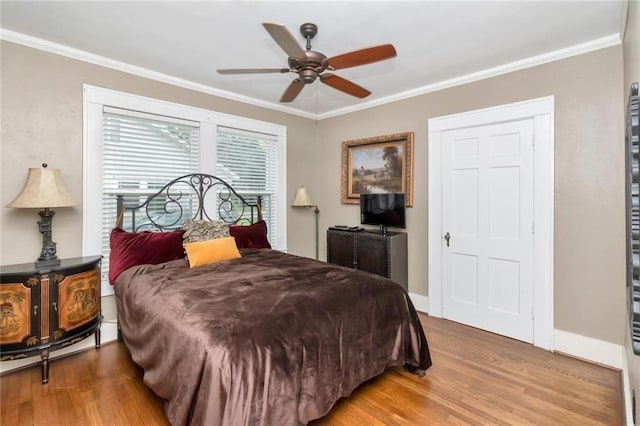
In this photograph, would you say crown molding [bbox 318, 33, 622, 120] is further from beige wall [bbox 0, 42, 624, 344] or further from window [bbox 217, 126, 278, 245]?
window [bbox 217, 126, 278, 245]

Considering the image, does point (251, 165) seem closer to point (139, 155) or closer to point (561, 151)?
point (139, 155)

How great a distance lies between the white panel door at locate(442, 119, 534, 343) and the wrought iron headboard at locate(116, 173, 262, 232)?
7.93 feet

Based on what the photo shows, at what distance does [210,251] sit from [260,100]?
2.25 m

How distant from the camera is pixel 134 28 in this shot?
8.05 feet

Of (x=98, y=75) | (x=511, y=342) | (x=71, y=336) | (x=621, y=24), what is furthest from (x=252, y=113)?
(x=511, y=342)

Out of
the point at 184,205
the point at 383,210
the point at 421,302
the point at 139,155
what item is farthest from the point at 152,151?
the point at 421,302

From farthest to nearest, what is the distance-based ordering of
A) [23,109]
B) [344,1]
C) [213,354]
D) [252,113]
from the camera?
[252,113]
[23,109]
[344,1]
[213,354]

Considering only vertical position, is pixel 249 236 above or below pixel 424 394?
above

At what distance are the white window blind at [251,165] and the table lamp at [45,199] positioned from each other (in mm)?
1585

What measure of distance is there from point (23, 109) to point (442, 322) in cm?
443

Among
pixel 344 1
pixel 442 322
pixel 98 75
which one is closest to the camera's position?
pixel 344 1

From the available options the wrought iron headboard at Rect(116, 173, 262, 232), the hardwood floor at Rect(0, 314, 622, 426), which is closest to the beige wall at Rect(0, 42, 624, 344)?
the wrought iron headboard at Rect(116, 173, 262, 232)

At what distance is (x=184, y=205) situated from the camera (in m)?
3.57

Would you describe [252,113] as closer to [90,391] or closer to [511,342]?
[90,391]
